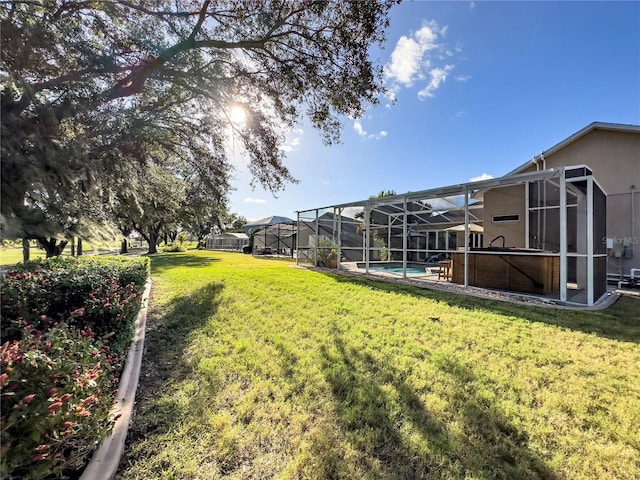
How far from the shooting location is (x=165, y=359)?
381 centimetres

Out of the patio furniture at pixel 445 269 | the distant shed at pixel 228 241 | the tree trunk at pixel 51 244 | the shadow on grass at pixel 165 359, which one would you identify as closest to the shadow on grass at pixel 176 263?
the tree trunk at pixel 51 244

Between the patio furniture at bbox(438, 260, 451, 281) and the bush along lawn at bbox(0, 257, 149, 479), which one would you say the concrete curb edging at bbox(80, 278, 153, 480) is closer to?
the bush along lawn at bbox(0, 257, 149, 479)

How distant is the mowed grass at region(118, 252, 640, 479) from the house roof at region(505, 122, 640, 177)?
762 cm

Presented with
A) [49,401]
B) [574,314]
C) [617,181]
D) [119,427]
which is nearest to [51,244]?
[119,427]

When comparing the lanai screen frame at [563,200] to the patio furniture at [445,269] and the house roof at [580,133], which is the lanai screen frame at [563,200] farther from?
the house roof at [580,133]

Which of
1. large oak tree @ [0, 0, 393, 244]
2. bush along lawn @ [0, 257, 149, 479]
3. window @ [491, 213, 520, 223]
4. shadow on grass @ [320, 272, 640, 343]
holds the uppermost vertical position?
large oak tree @ [0, 0, 393, 244]

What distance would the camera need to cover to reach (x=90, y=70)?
4.46 metres

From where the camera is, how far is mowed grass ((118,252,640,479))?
1.96m

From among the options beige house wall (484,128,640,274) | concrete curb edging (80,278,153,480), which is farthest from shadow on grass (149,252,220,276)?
beige house wall (484,128,640,274)

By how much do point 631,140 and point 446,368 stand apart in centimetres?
1162

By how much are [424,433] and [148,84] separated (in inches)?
323

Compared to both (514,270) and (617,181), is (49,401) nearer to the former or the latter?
(514,270)

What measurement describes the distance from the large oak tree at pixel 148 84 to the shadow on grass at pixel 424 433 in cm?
320

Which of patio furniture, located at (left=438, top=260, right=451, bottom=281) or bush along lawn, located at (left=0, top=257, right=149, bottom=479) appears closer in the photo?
bush along lawn, located at (left=0, top=257, right=149, bottom=479)
